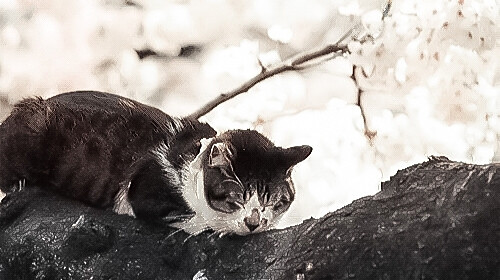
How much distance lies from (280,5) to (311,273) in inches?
33.6

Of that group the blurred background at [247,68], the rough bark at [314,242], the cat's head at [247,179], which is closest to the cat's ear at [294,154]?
the cat's head at [247,179]

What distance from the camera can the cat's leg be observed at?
3.13ft

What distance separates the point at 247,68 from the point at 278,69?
2.6 inches

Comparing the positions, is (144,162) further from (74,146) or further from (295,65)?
(295,65)

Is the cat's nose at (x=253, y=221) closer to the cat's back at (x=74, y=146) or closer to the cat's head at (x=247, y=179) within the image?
the cat's head at (x=247, y=179)

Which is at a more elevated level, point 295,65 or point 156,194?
point 295,65

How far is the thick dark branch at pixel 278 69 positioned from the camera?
1.48 metres

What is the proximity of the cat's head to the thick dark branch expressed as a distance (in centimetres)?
52

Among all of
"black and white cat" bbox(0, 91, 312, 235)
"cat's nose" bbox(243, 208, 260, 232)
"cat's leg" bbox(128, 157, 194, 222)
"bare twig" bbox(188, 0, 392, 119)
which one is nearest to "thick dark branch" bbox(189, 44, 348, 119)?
"bare twig" bbox(188, 0, 392, 119)

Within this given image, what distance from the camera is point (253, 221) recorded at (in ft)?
2.96

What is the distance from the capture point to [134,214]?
95 cm

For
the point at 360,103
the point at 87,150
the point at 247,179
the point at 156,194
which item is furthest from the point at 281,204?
the point at 360,103

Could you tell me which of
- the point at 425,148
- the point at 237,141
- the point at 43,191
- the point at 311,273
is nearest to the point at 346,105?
the point at 425,148

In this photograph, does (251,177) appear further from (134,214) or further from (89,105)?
(89,105)
